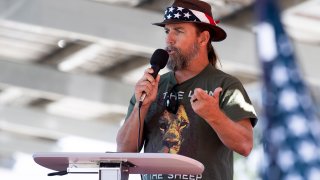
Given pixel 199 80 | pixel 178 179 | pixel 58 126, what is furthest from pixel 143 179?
pixel 58 126

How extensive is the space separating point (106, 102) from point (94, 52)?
2.38ft

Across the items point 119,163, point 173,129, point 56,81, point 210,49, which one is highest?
point 56,81

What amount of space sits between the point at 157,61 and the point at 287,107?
0.65 meters

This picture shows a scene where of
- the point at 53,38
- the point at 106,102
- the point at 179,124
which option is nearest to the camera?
the point at 179,124

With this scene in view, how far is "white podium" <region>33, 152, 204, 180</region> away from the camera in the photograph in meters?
3.24

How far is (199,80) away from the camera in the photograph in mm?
3900

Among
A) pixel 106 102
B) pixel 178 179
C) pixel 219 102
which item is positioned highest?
pixel 106 102

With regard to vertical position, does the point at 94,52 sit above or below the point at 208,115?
above

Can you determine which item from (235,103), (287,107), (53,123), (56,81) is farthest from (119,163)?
(53,123)

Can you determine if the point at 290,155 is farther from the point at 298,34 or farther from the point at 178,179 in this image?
the point at 298,34

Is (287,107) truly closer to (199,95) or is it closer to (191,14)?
(191,14)

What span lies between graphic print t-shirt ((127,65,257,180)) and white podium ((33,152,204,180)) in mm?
305

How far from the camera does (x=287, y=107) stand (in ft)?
13.4

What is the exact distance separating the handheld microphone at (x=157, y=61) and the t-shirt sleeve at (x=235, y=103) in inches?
9.9
